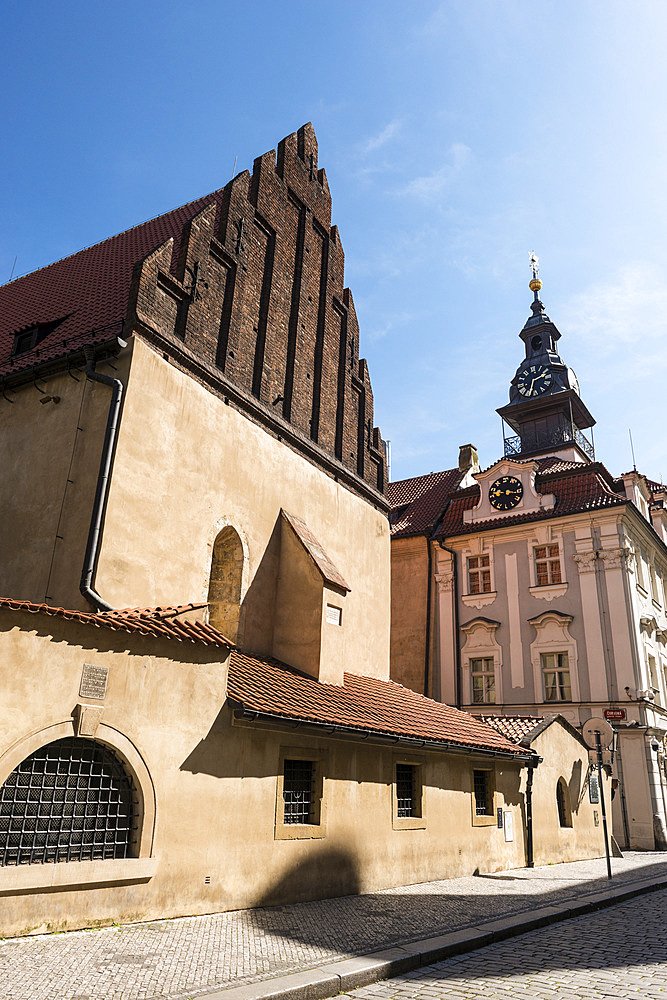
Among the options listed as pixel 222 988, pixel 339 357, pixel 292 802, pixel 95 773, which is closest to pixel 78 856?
pixel 95 773

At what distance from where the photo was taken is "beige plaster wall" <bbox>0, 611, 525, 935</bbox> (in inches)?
269

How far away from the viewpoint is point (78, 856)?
23.3 ft

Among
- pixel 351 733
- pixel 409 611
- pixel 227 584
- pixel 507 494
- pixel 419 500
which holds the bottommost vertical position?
pixel 351 733

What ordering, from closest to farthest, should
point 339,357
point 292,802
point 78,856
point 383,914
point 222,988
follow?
point 222,988
point 78,856
point 383,914
point 292,802
point 339,357

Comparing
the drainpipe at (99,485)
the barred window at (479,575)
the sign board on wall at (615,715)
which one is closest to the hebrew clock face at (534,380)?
the barred window at (479,575)

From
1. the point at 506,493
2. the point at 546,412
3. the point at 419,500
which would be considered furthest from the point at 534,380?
the point at 506,493

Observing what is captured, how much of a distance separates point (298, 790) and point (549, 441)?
30401mm

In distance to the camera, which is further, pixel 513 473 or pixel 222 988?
pixel 513 473

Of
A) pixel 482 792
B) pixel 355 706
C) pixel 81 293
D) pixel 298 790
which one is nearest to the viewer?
pixel 298 790

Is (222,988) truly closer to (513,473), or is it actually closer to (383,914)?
(383,914)

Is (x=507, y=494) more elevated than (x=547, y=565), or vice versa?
(x=507, y=494)

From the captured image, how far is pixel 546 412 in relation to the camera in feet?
124

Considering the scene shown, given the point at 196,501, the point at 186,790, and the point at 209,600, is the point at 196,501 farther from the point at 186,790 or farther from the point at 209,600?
the point at 186,790

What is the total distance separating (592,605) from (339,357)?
13.3 metres
